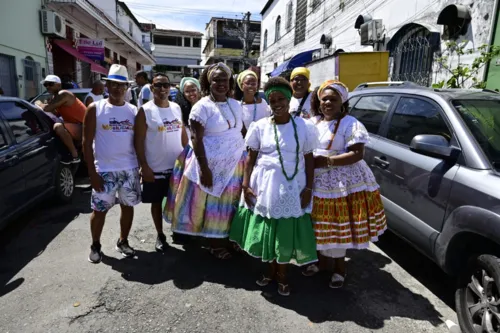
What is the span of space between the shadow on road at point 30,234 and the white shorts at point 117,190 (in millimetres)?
920

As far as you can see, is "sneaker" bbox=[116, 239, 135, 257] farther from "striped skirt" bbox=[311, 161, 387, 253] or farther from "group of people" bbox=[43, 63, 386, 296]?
"striped skirt" bbox=[311, 161, 387, 253]

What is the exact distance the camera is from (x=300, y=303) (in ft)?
9.50

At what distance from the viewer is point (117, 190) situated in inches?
134

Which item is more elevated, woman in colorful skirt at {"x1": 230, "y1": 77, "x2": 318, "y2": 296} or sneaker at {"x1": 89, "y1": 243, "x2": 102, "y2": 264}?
woman in colorful skirt at {"x1": 230, "y1": 77, "x2": 318, "y2": 296}

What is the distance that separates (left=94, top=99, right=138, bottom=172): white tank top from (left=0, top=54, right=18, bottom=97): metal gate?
27.6ft

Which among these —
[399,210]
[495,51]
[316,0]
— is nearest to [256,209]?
[399,210]

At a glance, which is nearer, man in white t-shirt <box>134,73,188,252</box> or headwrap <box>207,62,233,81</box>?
headwrap <box>207,62,233,81</box>

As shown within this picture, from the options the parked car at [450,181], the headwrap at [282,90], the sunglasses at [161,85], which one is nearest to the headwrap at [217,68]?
the sunglasses at [161,85]

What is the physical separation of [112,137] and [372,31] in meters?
8.68

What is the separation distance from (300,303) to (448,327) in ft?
3.56

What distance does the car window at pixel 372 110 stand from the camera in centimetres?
399

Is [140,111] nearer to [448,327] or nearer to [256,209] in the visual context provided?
[256,209]

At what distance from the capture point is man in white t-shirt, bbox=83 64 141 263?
→ 3.27m

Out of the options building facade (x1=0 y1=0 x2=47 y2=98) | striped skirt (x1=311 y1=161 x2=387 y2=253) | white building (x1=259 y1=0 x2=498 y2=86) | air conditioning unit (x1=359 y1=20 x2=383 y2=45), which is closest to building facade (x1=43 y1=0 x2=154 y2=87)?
building facade (x1=0 y1=0 x2=47 y2=98)
